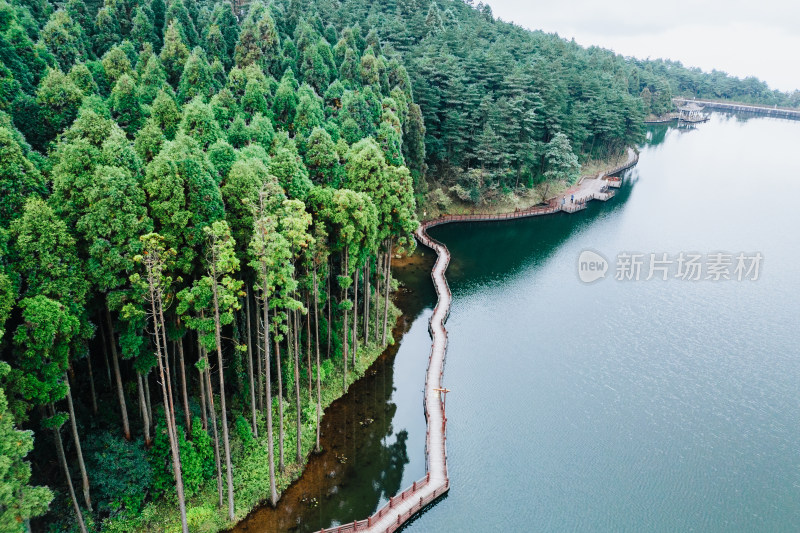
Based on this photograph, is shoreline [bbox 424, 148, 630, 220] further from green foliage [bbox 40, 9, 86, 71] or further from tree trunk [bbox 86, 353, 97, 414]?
tree trunk [bbox 86, 353, 97, 414]

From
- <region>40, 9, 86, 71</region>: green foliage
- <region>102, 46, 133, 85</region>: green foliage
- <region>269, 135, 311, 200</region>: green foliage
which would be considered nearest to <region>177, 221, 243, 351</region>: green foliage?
<region>269, 135, 311, 200</region>: green foliage

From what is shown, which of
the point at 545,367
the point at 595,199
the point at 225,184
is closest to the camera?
the point at 225,184

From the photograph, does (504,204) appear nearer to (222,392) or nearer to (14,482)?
(222,392)

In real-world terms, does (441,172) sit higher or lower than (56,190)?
lower

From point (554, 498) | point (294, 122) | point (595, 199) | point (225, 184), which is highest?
point (294, 122)

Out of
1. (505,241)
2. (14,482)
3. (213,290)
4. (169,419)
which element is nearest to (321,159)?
(213,290)

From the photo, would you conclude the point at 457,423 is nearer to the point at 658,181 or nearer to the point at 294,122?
the point at 294,122

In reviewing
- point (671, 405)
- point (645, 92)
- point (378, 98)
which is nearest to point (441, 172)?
point (378, 98)
